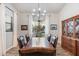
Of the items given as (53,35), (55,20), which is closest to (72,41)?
(53,35)

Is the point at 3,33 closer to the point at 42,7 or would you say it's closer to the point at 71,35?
the point at 42,7

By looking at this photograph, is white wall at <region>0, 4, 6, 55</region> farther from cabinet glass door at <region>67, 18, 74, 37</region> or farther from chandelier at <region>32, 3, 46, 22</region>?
cabinet glass door at <region>67, 18, 74, 37</region>

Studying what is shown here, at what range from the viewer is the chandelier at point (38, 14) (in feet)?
9.63

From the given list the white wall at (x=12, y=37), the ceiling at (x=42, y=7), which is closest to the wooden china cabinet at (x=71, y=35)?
the ceiling at (x=42, y=7)

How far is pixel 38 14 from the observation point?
302 cm

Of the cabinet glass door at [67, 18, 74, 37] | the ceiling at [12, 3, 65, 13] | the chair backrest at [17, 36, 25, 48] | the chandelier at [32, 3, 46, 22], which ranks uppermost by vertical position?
the ceiling at [12, 3, 65, 13]

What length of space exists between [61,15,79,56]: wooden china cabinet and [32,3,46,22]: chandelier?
50cm

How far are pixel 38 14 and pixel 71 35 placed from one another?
0.98m

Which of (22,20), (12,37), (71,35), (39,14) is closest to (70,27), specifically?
(71,35)

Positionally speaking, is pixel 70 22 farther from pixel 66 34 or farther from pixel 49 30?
pixel 49 30

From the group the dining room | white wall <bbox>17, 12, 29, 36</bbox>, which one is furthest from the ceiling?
white wall <bbox>17, 12, 29, 36</bbox>

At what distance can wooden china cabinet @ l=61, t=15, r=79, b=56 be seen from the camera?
3.06 m

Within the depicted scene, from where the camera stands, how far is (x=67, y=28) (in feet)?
10.1

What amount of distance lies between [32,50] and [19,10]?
3.76ft
